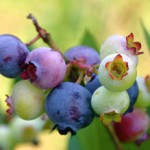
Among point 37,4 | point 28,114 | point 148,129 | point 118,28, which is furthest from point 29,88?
point 37,4

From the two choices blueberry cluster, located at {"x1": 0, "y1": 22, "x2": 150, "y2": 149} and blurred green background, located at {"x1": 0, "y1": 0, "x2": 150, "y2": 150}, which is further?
blurred green background, located at {"x1": 0, "y1": 0, "x2": 150, "y2": 150}

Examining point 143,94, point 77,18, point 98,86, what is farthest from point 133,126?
point 77,18

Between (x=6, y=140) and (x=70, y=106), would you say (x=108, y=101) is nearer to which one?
(x=70, y=106)

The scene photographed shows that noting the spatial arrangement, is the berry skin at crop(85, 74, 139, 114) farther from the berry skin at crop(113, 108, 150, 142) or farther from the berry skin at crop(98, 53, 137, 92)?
the berry skin at crop(113, 108, 150, 142)

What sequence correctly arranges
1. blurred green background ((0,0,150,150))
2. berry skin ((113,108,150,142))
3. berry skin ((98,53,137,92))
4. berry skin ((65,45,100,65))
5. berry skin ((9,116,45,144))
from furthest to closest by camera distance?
blurred green background ((0,0,150,150)) → berry skin ((9,116,45,144)) → berry skin ((113,108,150,142)) → berry skin ((65,45,100,65)) → berry skin ((98,53,137,92))

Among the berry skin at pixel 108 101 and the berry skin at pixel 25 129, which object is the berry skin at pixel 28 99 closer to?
the berry skin at pixel 108 101

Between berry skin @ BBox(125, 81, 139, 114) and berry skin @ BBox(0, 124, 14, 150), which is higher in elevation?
berry skin @ BBox(125, 81, 139, 114)

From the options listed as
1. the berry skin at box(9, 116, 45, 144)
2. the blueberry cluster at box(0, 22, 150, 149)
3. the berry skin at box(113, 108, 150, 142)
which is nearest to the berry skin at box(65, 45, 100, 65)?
the blueberry cluster at box(0, 22, 150, 149)
